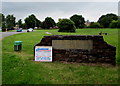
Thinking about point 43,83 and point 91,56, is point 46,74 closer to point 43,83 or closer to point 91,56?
point 43,83

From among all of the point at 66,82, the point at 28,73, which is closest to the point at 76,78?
the point at 66,82

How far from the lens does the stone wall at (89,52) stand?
589 cm

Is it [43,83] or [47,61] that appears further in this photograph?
[47,61]

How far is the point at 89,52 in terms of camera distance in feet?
19.7

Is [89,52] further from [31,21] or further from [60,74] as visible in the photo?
[31,21]

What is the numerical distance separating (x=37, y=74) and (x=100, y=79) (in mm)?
2039

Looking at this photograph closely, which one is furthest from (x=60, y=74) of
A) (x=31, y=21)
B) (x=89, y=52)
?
(x=31, y=21)

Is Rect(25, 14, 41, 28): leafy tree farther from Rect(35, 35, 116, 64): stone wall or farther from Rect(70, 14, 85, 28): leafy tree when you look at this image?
Rect(35, 35, 116, 64): stone wall

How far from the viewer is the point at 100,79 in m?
4.29

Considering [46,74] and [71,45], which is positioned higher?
[71,45]

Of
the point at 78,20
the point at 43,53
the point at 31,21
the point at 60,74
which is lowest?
the point at 60,74

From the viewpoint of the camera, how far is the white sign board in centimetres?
633

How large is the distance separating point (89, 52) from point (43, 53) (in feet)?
6.78

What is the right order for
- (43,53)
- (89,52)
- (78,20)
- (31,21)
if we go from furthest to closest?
(31,21)
(78,20)
(43,53)
(89,52)
